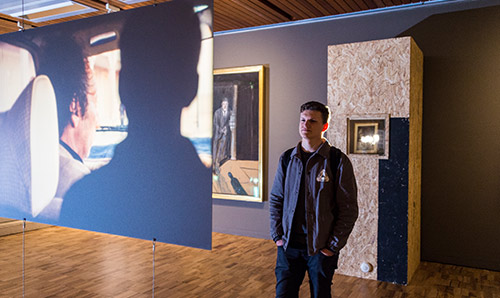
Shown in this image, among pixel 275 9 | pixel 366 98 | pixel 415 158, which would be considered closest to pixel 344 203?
pixel 366 98

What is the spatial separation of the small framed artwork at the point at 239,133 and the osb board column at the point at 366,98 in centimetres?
180

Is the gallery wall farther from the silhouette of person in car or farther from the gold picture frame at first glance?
Answer: the silhouette of person in car

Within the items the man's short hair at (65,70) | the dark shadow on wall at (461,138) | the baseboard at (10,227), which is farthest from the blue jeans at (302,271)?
the baseboard at (10,227)

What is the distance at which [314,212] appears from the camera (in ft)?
7.97

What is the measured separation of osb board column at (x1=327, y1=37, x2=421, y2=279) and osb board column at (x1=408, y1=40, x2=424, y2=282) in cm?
8

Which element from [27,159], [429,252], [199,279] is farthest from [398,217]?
[27,159]

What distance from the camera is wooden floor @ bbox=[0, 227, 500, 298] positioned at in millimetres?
4012

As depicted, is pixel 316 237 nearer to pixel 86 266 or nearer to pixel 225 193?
pixel 86 266

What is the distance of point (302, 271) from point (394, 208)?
→ 2125mm

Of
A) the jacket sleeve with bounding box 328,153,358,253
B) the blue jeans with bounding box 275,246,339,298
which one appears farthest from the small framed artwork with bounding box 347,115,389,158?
the blue jeans with bounding box 275,246,339,298

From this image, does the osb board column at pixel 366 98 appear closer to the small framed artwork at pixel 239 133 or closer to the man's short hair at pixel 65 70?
the small framed artwork at pixel 239 133

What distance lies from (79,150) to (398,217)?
9.95ft

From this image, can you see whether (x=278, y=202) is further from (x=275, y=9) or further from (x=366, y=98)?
(x=275, y=9)

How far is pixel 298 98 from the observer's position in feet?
19.9
